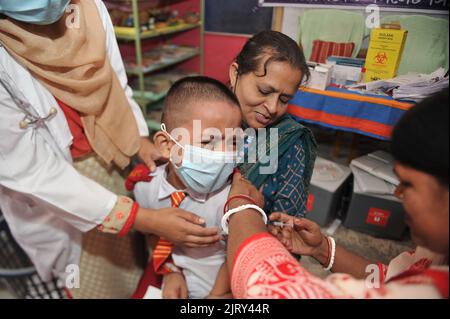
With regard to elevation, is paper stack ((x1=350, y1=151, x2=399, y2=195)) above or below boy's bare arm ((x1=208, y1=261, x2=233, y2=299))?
above

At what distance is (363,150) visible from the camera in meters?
0.61

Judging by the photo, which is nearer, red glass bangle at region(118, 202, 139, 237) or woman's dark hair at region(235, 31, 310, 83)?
woman's dark hair at region(235, 31, 310, 83)

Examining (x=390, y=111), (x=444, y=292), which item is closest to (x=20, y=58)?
(x=390, y=111)

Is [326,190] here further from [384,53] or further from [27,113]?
[27,113]

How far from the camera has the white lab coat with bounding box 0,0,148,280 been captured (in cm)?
79

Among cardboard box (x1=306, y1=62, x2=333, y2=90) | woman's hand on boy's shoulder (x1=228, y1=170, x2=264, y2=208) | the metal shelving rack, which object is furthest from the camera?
the metal shelving rack

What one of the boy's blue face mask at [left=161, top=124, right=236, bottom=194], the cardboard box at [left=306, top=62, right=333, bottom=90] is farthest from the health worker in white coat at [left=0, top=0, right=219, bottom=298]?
the cardboard box at [left=306, top=62, right=333, bottom=90]

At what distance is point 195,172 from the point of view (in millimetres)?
838

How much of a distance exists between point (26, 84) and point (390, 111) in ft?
2.98

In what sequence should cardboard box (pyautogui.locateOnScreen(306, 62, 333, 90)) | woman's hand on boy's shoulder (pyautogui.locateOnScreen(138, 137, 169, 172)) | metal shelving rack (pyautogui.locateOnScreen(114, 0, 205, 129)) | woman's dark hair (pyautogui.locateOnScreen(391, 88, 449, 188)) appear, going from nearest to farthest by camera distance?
woman's dark hair (pyautogui.locateOnScreen(391, 88, 449, 188))
cardboard box (pyautogui.locateOnScreen(306, 62, 333, 90))
woman's hand on boy's shoulder (pyautogui.locateOnScreen(138, 137, 169, 172))
metal shelving rack (pyautogui.locateOnScreen(114, 0, 205, 129))

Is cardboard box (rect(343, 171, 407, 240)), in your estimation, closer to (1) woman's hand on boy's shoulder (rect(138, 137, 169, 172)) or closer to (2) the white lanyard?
(1) woman's hand on boy's shoulder (rect(138, 137, 169, 172))

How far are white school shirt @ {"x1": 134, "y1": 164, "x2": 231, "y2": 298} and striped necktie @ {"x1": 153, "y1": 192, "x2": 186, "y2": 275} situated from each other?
3 cm

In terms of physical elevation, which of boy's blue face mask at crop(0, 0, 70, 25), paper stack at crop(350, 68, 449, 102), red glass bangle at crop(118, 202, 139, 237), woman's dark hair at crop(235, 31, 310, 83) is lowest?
red glass bangle at crop(118, 202, 139, 237)

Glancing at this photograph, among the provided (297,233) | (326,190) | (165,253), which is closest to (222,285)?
(165,253)
